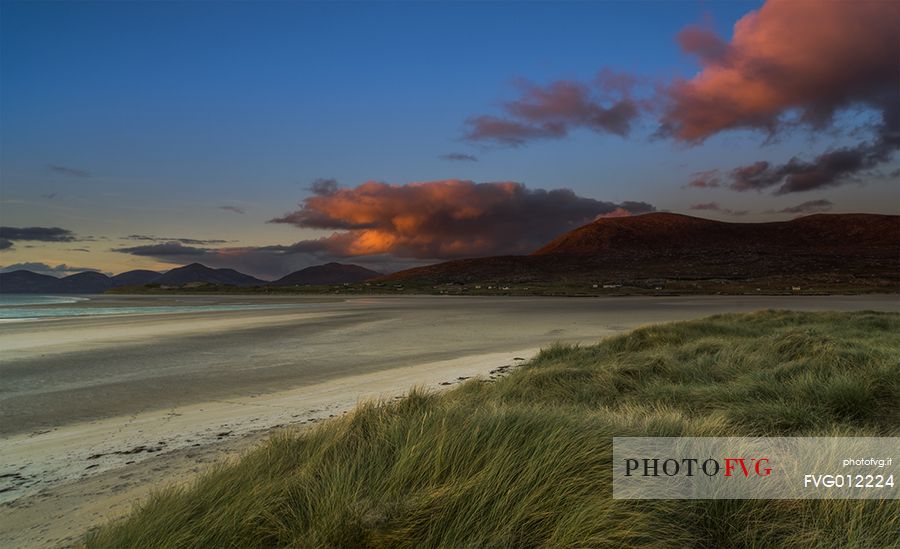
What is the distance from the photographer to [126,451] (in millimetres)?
6270

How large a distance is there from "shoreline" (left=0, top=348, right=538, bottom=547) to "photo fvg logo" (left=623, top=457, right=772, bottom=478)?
4116 millimetres

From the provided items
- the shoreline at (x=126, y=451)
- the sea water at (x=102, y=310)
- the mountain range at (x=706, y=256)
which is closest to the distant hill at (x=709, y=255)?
the mountain range at (x=706, y=256)

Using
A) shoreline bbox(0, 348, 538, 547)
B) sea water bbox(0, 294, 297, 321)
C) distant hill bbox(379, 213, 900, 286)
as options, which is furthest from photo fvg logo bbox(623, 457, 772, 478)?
distant hill bbox(379, 213, 900, 286)

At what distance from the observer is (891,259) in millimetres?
121375

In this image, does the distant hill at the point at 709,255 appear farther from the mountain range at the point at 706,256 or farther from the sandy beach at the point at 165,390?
the sandy beach at the point at 165,390

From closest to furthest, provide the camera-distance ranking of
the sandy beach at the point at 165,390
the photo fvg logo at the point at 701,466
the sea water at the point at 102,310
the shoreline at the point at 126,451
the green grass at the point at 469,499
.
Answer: the green grass at the point at 469,499 < the photo fvg logo at the point at 701,466 < the shoreline at the point at 126,451 < the sandy beach at the point at 165,390 < the sea water at the point at 102,310

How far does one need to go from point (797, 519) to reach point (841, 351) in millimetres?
8061

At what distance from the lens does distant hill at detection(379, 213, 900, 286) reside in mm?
119938

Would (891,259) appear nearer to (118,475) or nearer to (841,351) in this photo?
(841,351)

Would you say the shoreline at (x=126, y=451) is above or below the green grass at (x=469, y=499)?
below

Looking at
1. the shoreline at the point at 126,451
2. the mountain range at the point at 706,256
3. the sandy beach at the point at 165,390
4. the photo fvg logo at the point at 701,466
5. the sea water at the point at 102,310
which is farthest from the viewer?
the mountain range at the point at 706,256

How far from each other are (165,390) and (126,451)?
431 centimetres

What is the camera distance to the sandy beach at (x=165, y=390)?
510cm

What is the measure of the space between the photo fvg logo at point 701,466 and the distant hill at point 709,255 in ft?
374
